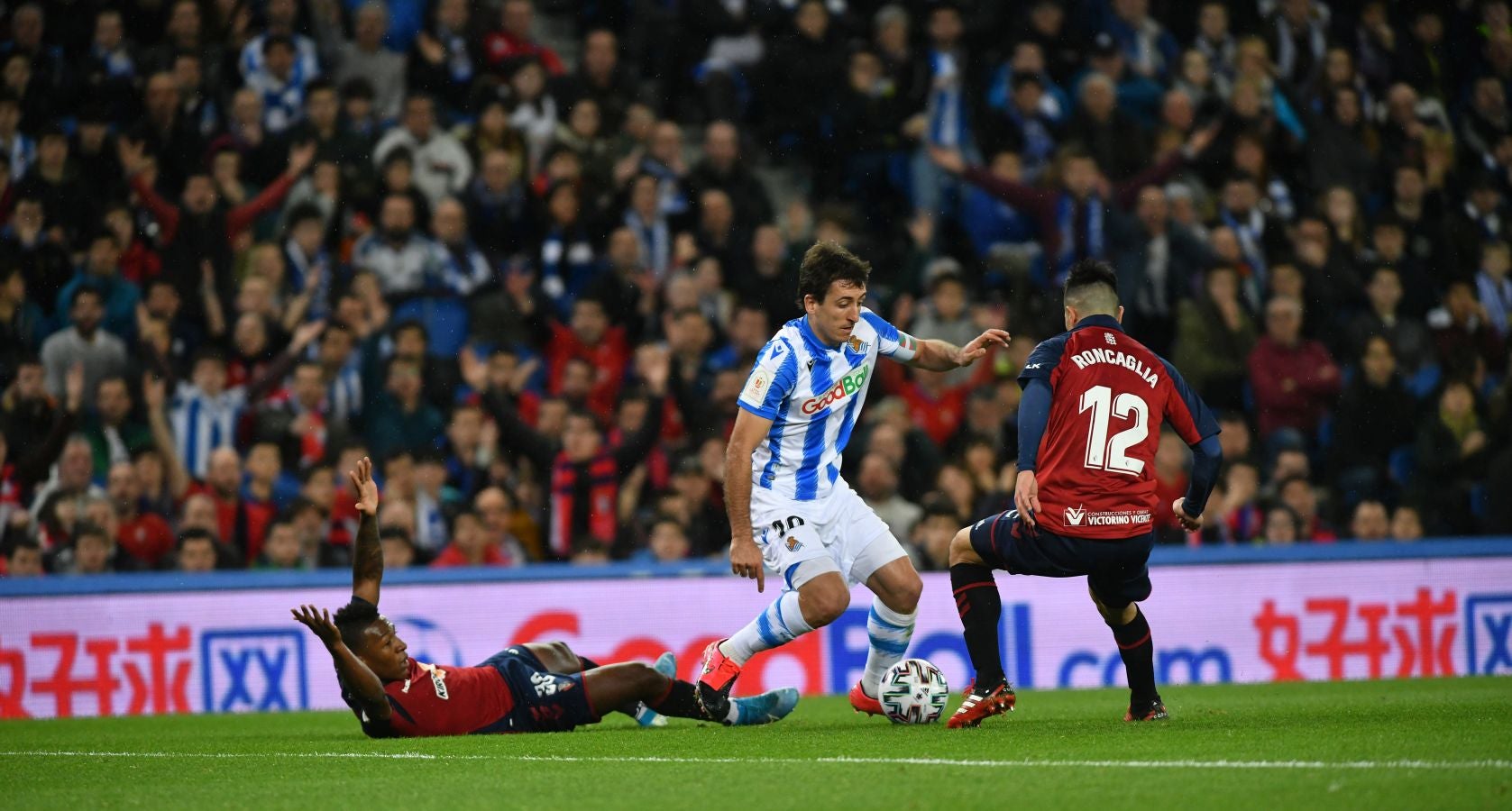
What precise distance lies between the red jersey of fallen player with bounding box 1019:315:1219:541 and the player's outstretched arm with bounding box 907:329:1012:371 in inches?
30.0

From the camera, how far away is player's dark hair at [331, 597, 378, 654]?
7941 mm

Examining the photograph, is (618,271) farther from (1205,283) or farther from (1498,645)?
(1498,645)

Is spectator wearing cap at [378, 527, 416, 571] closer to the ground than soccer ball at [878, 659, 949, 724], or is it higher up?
higher up

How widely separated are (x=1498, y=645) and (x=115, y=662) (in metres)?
9.30

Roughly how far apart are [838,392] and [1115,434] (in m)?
1.36

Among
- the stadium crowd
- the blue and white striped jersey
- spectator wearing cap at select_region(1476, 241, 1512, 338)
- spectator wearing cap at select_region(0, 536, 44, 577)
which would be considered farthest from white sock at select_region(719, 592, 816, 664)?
spectator wearing cap at select_region(1476, 241, 1512, 338)

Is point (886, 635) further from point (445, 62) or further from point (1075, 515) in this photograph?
point (445, 62)

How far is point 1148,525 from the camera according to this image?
7621 millimetres

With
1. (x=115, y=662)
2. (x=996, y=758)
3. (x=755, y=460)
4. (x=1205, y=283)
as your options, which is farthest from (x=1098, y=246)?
(x=996, y=758)

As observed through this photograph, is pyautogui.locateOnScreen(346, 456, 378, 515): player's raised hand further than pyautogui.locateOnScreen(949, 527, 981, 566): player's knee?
Yes

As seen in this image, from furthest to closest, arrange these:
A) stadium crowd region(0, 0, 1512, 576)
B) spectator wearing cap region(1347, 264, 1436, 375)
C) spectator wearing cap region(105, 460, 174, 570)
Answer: spectator wearing cap region(1347, 264, 1436, 375) → stadium crowd region(0, 0, 1512, 576) → spectator wearing cap region(105, 460, 174, 570)

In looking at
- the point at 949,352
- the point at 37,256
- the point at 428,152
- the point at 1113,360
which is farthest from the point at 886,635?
the point at 37,256

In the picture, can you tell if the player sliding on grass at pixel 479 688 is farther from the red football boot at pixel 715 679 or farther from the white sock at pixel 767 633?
the white sock at pixel 767 633

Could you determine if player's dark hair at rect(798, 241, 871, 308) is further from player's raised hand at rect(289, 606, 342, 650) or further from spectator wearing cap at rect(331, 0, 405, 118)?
spectator wearing cap at rect(331, 0, 405, 118)
